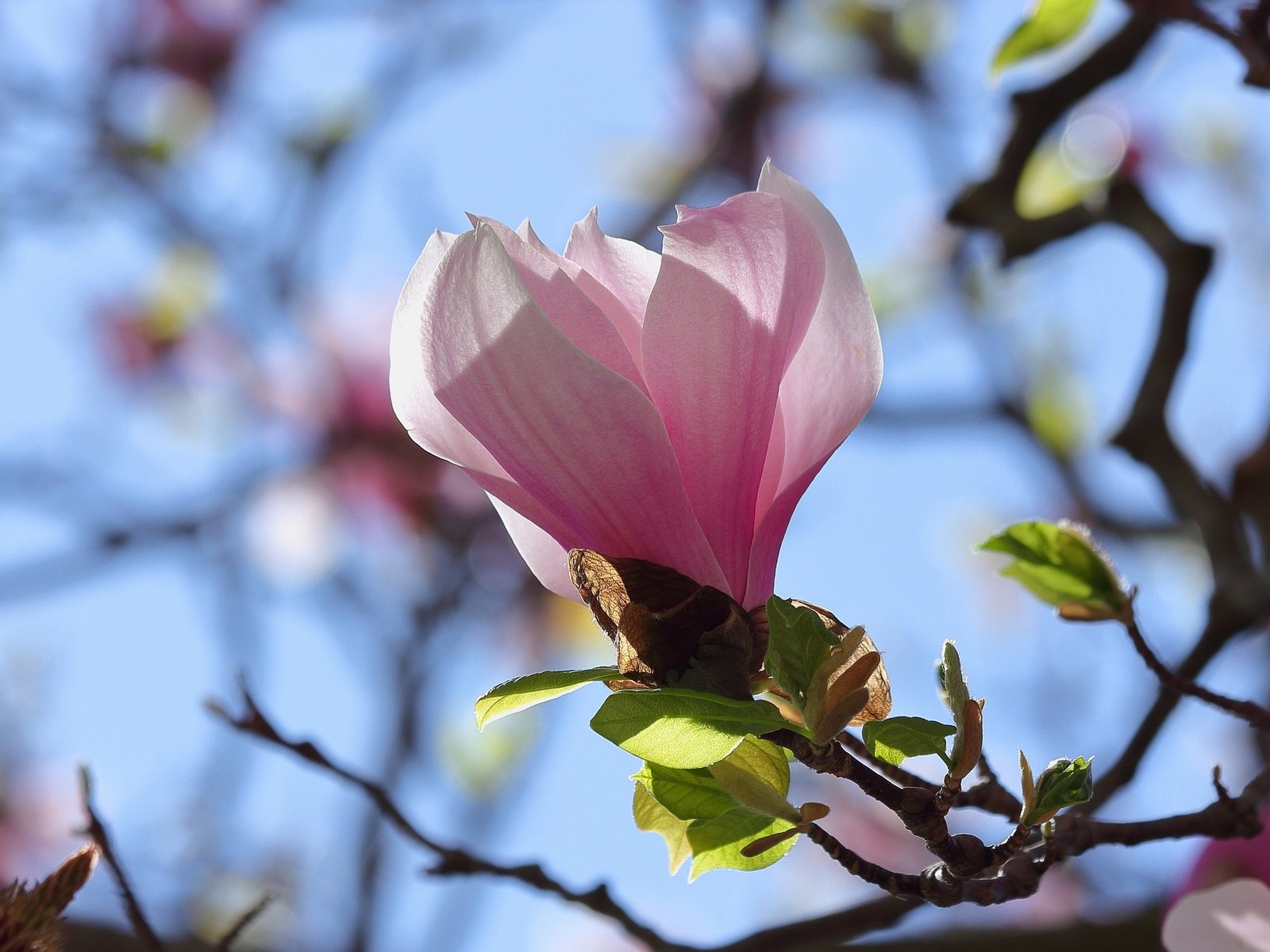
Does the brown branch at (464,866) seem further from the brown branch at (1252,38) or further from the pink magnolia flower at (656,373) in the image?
the brown branch at (1252,38)

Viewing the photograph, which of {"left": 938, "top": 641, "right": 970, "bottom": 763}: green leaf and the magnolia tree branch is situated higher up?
the magnolia tree branch

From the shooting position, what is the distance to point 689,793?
48 centimetres

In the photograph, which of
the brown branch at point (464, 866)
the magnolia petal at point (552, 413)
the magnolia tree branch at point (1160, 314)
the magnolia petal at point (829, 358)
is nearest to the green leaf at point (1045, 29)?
the magnolia tree branch at point (1160, 314)

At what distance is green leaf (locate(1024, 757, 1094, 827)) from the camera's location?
45 centimetres

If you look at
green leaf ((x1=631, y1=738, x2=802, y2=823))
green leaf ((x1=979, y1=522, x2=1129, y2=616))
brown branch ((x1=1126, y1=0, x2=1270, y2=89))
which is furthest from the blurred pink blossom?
brown branch ((x1=1126, y1=0, x2=1270, y2=89))

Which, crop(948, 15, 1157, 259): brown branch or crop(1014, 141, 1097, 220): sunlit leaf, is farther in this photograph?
crop(1014, 141, 1097, 220): sunlit leaf

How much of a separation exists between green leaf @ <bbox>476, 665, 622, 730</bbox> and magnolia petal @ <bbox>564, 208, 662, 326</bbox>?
0.49 feet

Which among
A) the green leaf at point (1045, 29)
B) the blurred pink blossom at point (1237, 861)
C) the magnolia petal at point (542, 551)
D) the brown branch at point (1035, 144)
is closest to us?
the magnolia petal at point (542, 551)

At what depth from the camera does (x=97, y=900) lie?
1605mm

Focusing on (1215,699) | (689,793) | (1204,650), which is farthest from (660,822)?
(1204,650)

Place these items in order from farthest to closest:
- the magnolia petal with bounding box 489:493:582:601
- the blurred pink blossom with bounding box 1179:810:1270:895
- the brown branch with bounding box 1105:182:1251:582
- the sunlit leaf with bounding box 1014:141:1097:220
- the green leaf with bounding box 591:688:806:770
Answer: the sunlit leaf with bounding box 1014:141:1097:220
the brown branch with bounding box 1105:182:1251:582
the blurred pink blossom with bounding box 1179:810:1270:895
the magnolia petal with bounding box 489:493:582:601
the green leaf with bounding box 591:688:806:770

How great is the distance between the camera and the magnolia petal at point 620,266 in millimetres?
514

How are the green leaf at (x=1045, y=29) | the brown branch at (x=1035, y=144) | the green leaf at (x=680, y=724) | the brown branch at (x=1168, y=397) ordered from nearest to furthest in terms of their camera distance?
the green leaf at (x=680, y=724) → the green leaf at (x=1045, y=29) → the brown branch at (x=1168, y=397) → the brown branch at (x=1035, y=144)

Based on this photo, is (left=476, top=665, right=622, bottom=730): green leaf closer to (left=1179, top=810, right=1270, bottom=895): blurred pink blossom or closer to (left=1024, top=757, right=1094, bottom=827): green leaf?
(left=1024, top=757, right=1094, bottom=827): green leaf
